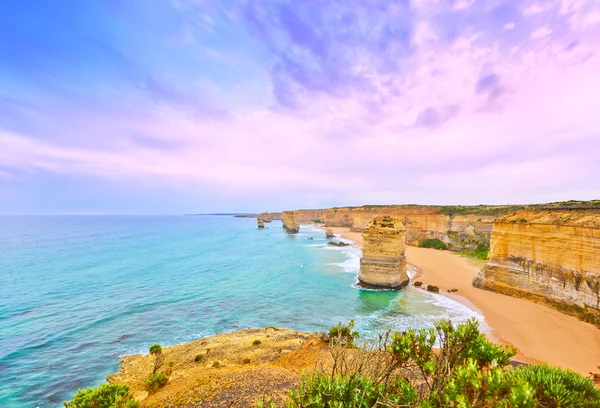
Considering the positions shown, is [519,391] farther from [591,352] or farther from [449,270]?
[449,270]

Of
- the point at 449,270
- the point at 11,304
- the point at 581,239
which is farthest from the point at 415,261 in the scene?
the point at 11,304

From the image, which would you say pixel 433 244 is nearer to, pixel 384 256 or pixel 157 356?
pixel 384 256

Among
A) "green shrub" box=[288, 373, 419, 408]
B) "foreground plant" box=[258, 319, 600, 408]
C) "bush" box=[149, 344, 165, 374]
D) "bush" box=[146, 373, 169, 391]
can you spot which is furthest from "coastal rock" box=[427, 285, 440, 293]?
"bush" box=[146, 373, 169, 391]

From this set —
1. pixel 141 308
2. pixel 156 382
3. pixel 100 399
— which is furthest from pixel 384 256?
pixel 100 399

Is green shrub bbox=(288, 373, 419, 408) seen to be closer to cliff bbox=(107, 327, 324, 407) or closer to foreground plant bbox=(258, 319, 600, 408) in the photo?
foreground plant bbox=(258, 319, 600, 408)

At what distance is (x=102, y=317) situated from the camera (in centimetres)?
2383

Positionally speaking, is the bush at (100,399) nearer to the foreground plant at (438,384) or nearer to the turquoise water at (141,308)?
the turquoise water at (141,308)

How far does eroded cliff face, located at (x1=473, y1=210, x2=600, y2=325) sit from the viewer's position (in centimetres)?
1934

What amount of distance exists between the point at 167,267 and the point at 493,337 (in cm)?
4256

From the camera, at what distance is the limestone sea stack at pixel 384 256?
98.8ft

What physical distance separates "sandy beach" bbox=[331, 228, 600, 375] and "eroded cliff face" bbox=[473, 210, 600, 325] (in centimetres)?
118

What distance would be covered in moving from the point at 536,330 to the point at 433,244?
140 feet

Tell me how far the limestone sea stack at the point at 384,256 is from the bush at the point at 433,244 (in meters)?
32.5

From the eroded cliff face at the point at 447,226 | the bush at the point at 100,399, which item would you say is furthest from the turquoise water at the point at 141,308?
the eroded cliff face at the point at 447,226
